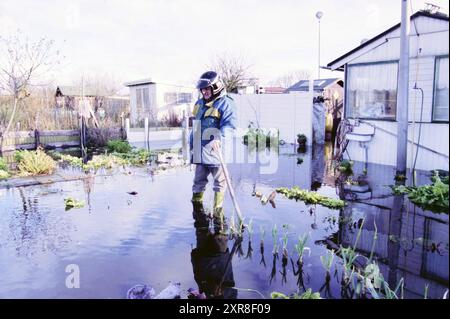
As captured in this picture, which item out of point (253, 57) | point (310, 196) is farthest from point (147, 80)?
point (310, 196)

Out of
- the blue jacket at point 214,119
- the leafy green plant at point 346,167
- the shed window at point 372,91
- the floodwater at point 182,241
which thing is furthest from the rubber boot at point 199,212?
the shed window at point 372,91

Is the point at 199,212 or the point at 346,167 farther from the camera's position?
the point at 346,167

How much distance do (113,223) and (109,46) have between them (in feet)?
8.58

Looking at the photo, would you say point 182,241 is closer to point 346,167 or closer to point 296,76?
point 346,167

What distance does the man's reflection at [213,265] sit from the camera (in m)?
2.79

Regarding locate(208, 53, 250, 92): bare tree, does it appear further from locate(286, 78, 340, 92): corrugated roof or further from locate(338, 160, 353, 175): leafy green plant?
locate(338, 160, 353, 175): leafy green plant

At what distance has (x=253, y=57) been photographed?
20.2m

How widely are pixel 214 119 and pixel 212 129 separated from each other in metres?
0.12

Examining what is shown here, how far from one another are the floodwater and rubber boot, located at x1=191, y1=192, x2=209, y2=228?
0.10 m

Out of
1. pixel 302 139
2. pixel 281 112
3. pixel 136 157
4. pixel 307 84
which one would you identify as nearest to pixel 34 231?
pixel 136 157

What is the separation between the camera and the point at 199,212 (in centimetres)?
473

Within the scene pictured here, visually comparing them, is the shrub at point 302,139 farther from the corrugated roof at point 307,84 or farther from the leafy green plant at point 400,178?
the corrugated roof at point 307,84

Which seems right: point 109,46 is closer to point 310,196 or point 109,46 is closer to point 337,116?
point 310,196
